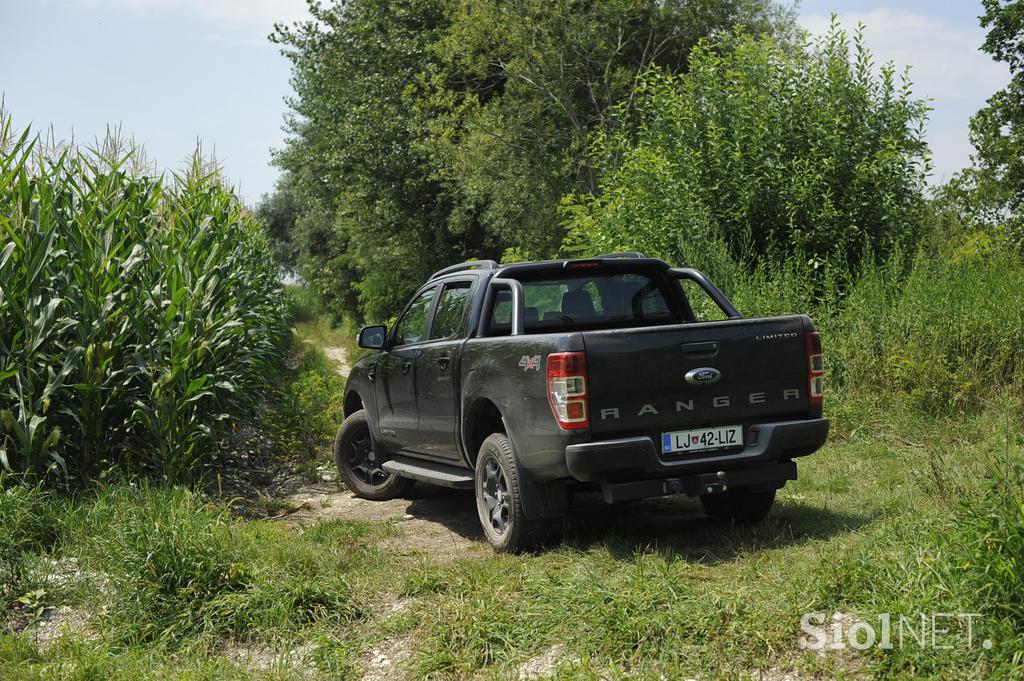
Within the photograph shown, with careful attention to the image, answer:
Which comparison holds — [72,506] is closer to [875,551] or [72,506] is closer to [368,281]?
[875,551]

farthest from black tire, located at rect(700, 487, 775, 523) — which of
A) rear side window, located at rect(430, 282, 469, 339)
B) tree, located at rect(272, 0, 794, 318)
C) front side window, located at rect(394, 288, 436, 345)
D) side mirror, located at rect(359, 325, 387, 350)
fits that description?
tree, located at rect(272, 0, 794, 318)

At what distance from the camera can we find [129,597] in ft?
18.2

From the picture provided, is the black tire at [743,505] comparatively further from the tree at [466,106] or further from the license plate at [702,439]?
the tree at [466,106]

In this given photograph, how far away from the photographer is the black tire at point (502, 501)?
634 cm

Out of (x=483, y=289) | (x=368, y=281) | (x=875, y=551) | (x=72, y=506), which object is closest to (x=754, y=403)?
(x=875, y=551)

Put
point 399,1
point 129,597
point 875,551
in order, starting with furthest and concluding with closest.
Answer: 1. point 399,1
2. point 129,597
3. point 875,551

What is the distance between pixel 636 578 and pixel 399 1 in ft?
92.1

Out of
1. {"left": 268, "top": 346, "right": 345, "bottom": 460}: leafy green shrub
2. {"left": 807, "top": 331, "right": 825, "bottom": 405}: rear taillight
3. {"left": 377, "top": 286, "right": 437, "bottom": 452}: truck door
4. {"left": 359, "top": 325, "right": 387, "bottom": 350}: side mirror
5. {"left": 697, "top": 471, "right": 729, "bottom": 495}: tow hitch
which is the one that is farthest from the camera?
{"left": 268, "top": 346, "right": 345, "bottom": 460}: leafy green shrub

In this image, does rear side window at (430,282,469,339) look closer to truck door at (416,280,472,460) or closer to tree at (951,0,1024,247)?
truck door at (416,280,472,460)

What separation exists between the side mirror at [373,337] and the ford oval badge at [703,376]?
11.3ft

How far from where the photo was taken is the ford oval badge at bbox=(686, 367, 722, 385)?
618 cm

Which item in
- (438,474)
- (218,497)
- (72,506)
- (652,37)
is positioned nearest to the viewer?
(72,506)

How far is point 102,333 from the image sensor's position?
7.86 metres

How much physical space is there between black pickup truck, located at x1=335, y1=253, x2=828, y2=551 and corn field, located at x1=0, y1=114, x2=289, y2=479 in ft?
6.82
